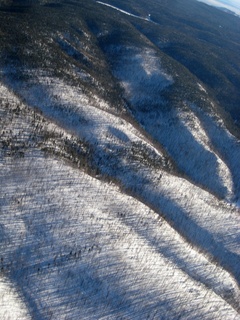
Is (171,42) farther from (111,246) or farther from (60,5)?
(111,246)

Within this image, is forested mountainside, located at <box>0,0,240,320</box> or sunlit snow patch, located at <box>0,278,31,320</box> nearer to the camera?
sunlit snow patch, located at <box>0,278,31,320</box>

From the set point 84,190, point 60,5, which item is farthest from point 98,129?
point 60,5

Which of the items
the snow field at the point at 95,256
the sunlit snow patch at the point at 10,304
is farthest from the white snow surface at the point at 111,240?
the sunlit snow patch at the point at 10,304

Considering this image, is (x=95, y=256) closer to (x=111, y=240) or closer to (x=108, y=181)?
(x=111, y=240)

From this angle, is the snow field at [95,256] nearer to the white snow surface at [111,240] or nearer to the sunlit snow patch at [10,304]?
the white snow surface at [111,240]

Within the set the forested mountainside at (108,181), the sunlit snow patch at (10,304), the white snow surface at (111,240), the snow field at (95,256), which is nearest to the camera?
the sunlit snow patch at (10,304)

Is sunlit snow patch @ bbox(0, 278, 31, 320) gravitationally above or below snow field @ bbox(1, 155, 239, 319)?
below

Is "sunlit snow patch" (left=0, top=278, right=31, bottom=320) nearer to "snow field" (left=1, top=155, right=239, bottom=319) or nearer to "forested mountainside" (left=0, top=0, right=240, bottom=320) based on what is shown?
"forested mountainside" (left=0, top=0, right=240, bottom=320)

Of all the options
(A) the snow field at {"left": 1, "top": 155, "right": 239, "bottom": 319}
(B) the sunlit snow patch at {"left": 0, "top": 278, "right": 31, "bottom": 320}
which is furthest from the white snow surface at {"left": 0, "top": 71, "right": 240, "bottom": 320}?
(B) the sunlit snow patch at {"left": 0, "top": 278, "right": 31, "bottom": 320}
